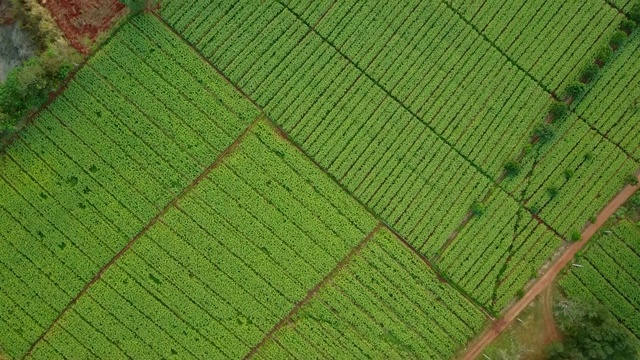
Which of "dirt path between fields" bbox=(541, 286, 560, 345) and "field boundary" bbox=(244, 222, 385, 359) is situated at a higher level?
"dirt path between fields" bbox=(541, 286, 560, 345)

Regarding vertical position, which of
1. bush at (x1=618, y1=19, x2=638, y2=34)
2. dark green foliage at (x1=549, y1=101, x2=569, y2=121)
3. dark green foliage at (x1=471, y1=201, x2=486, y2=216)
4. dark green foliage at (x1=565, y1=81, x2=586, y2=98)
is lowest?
dark green foliage at (x1=471, y1=201, x2=486, y2=216)

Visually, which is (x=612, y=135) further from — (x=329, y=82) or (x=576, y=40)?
(x=329, y=82)

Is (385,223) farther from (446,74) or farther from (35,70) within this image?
(35,70)

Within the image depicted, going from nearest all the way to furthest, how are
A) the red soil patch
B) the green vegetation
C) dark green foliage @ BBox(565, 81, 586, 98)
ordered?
the green vegetation, dark green foliage @ BBox(565, 81, 586, 98), the red soil patch

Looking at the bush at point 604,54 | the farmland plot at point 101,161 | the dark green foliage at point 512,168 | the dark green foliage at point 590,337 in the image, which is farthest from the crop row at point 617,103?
the farmland plot at point 101,161

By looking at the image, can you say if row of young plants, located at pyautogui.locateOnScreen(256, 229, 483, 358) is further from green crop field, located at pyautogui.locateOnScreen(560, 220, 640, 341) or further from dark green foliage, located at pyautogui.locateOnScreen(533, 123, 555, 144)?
dark green foliage, located at pyautogui.locateOnScreen(533, 123, 555, 144)

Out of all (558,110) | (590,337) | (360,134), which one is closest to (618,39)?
(558,110)

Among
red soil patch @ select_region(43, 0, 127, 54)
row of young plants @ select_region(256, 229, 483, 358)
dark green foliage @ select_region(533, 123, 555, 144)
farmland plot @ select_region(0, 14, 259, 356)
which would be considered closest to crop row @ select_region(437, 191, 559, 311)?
row of young plants @ select_region(256, 229, 483, 358)

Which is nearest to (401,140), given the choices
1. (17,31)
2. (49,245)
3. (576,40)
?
(576,40)
